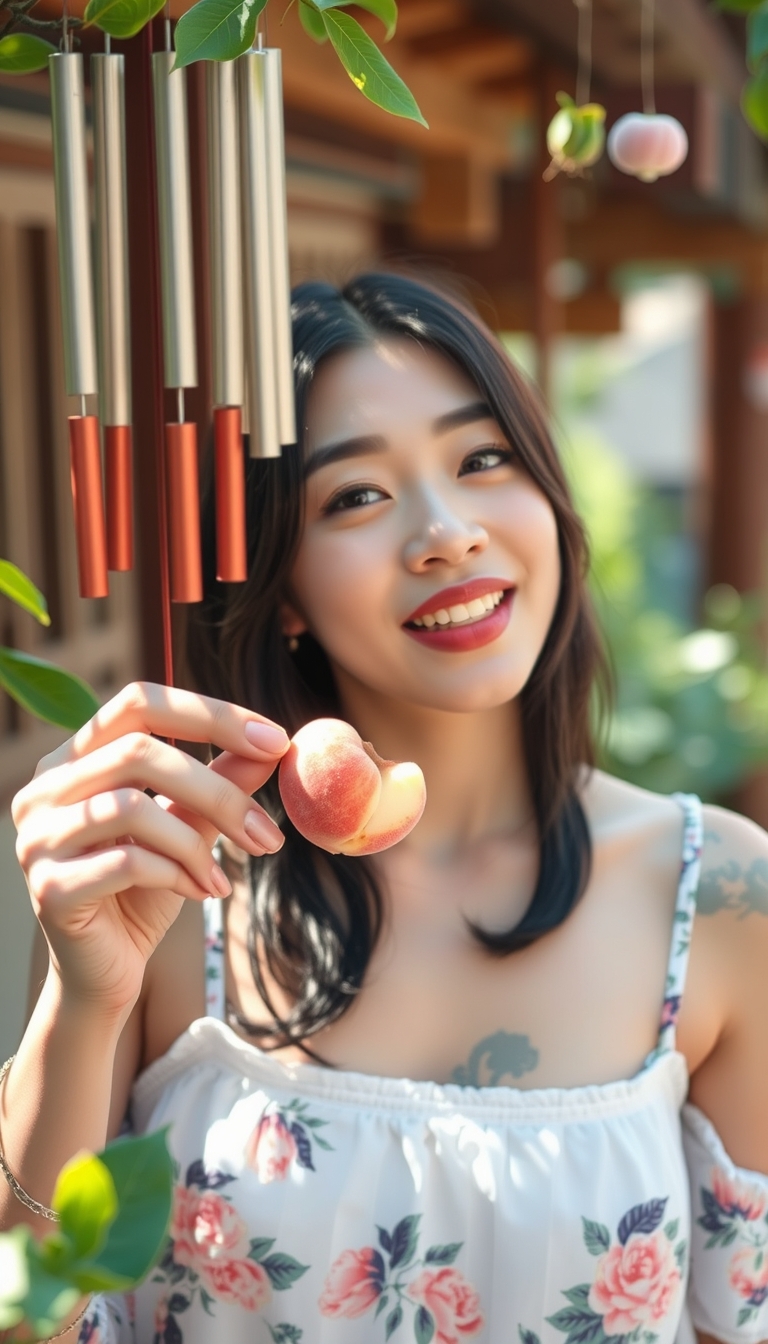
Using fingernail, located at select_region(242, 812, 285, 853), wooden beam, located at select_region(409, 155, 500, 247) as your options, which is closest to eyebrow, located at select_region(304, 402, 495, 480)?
fingernail, located at select_region(242, 812, 285, 853)

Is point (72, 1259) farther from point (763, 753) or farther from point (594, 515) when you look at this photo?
point (594, 515)

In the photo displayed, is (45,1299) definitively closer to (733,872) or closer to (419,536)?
(419,536)

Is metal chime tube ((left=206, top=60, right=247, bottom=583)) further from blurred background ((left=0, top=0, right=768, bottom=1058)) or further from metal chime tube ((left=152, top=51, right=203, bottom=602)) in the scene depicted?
blurred background ((left=0, top=0, right=768, bottom=1058))

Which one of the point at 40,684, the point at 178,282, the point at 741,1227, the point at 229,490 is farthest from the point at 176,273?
the point at 741,1227

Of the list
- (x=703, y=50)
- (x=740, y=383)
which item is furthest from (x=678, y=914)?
(x=740, y=383)

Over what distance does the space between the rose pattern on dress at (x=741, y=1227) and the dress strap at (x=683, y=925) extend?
185mm

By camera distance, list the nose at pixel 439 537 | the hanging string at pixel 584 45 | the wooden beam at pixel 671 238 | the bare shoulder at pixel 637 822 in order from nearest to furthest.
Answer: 1. the nose at pixel 439 537
2. the bare shoulder at pixel 637 822
3. the hanging string at pixel 584 45
4. the wooden beam at pixel 671 238

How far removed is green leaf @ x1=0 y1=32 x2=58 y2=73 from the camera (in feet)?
3.20

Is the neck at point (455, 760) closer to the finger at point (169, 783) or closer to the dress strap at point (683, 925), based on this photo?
the dress strap at point (683, 925)

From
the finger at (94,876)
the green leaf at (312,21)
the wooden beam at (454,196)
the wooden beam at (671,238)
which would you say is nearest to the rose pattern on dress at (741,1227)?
the finger at (94,876)

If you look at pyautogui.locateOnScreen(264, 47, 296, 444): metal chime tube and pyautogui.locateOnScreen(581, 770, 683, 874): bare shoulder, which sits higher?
pyautogui.locateOnScreen(264, 47, 296, 444): metal chime tube

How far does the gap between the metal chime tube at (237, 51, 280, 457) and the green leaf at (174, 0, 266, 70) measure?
0.08m

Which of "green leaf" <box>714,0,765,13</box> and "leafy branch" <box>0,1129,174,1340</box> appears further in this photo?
"green leaf" <box>714,0,765,13</box>

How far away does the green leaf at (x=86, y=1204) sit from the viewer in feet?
1.97
